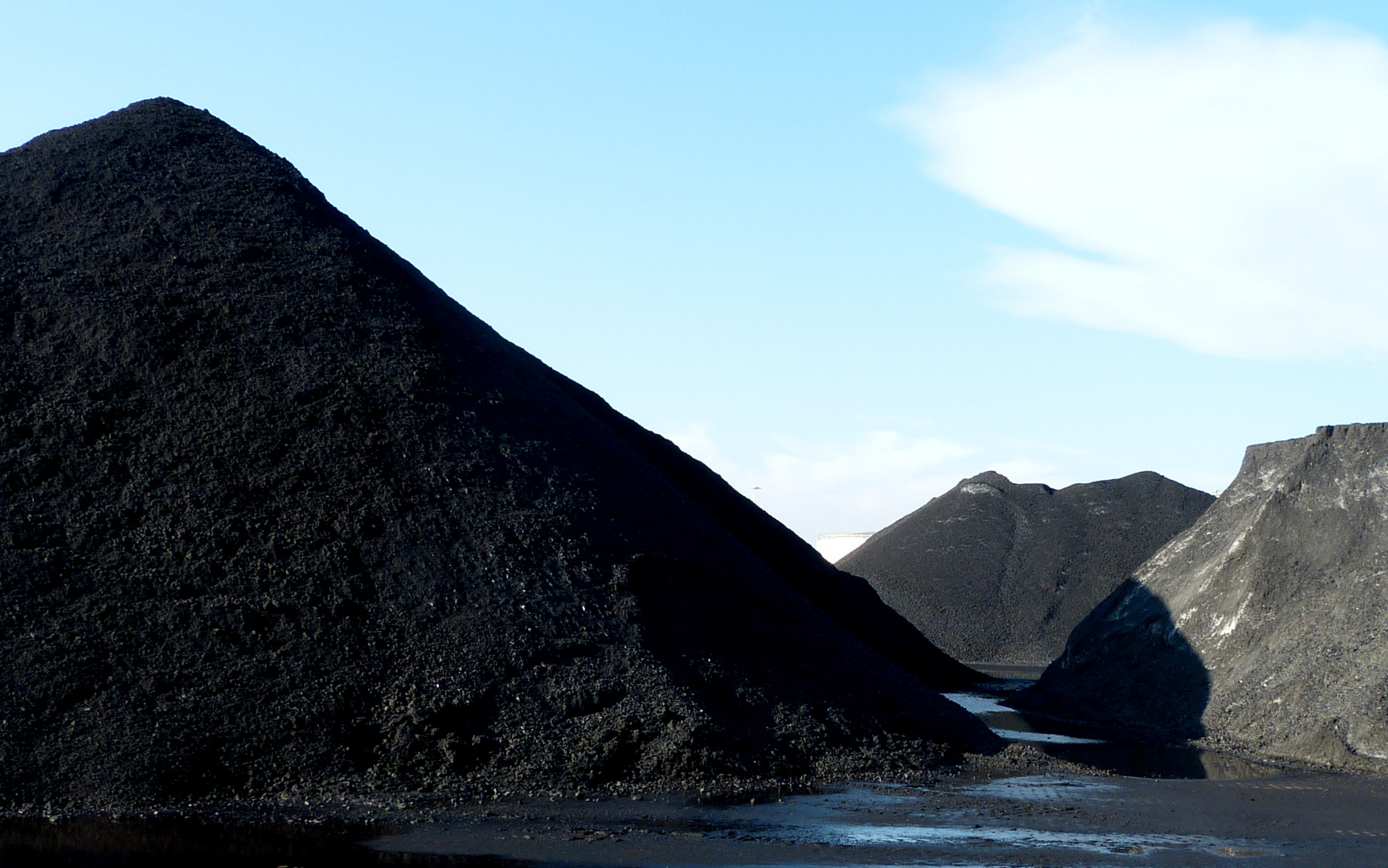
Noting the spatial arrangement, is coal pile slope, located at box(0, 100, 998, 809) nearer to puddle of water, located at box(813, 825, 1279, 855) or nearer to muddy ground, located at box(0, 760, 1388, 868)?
muddy ground, located at box(0, 760, 1388, 868)

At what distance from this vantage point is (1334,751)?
575 inches

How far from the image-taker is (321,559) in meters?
13.1

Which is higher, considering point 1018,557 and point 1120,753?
point 1018,557

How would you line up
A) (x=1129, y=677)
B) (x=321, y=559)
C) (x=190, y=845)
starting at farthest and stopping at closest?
1. (x=1129, y=677)
2. (x=321, y=559)
3. (x=190, y=845)

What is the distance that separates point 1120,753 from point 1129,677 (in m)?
5.09

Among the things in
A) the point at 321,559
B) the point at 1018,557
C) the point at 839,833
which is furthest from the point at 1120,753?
the point at 1018,557

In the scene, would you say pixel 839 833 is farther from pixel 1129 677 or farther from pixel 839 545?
pixel 839 545

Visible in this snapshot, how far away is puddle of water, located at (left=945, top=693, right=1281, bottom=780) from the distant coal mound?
46.3 ft

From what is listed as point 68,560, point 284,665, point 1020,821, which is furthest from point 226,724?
point 1020,821

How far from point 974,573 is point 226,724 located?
94.8 feet

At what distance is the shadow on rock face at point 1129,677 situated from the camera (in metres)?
18.8

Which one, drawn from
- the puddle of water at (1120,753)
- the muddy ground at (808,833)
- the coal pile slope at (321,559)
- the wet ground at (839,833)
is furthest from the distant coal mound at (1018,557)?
the muddy ground at (808,833)

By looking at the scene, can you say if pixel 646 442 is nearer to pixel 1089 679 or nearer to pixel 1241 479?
pixel 1089 679

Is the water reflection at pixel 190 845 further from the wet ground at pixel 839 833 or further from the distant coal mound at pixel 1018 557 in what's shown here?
the distant coal mound at pixel 1018 557
